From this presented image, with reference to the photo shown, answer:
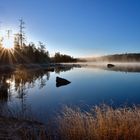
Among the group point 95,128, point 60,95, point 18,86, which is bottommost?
point 60,95

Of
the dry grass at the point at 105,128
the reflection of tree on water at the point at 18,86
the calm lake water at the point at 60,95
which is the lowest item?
the calm lake water at the point at 60,95

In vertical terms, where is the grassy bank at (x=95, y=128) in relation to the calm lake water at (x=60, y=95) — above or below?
above

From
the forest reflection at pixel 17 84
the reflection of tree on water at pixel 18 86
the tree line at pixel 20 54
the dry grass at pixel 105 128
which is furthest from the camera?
the tree line at pixel 20 54

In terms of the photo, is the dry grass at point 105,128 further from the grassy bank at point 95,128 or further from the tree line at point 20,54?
the tree line at point 20,54

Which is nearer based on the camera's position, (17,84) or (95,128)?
(95,128)

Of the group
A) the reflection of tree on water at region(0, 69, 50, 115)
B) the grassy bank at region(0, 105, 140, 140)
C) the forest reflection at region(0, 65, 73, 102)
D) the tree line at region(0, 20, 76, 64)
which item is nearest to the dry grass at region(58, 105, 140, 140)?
the grassy bank at region(0, 105, 140, 140)

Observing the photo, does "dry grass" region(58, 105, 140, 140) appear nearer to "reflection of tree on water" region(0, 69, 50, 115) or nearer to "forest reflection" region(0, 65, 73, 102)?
"reflection of tree on water" region(0, 69, 50, 115)

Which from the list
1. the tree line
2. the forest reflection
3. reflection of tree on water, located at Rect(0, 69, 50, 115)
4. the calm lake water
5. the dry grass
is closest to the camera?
the dry grass

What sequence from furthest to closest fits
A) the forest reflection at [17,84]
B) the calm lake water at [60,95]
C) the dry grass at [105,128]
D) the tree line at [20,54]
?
the tree line at [20,54], the forest reflection at [17,84], the calm lake water at [60,95], the dry grass at [105,128]

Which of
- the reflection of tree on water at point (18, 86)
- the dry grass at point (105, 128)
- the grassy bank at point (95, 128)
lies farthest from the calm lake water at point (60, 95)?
the dry grass at point (105, 128)

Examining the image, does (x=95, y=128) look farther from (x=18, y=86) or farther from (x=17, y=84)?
(x=17, y=84)

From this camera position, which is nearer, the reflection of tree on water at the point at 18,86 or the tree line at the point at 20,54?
the reflection of tree on water at the point at 18,86

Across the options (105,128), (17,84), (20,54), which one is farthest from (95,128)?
(20,54)

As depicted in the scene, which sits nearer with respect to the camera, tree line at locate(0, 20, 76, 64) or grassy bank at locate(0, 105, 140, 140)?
grassy bank at locate(0, 105, 140, 140)
